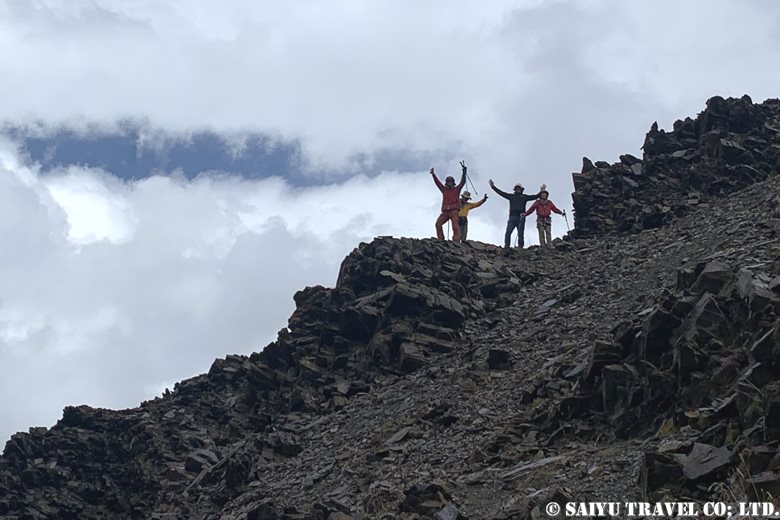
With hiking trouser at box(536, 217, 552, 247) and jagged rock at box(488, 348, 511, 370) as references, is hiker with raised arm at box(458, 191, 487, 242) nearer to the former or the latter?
hiking trouser at box(536, 217, 552, 247)

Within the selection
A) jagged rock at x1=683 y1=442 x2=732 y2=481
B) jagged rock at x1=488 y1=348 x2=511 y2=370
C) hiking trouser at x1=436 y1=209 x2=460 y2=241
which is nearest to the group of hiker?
hiking trouser at x1=436 y1=209 x2=460 y2=241

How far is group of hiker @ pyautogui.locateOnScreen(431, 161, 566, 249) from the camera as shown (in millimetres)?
40219

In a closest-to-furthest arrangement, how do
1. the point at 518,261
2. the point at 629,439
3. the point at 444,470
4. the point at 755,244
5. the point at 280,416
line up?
the point at 629,439 → the point at 444,470 → the point at 755,244 → the point at 280,416 → the point at 518,261

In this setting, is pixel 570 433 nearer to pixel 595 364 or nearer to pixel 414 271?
pixel 595 364

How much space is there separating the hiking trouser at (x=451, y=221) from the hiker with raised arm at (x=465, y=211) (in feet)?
1.12

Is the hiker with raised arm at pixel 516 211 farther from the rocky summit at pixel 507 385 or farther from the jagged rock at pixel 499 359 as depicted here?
the jagged rock at pixel 499 359

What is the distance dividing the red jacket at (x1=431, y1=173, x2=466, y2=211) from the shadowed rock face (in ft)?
19.1

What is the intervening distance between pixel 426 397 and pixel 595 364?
281 inches

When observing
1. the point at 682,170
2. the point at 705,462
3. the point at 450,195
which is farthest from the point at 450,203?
the point at 705,462

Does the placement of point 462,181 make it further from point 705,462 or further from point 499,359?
point 705,462

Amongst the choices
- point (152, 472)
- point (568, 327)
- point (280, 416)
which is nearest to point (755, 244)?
point (568, 327)

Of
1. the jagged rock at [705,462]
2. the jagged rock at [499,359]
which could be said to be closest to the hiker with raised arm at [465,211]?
the jagged rock at [499,359]

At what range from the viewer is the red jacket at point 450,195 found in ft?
131

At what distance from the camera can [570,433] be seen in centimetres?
2281
